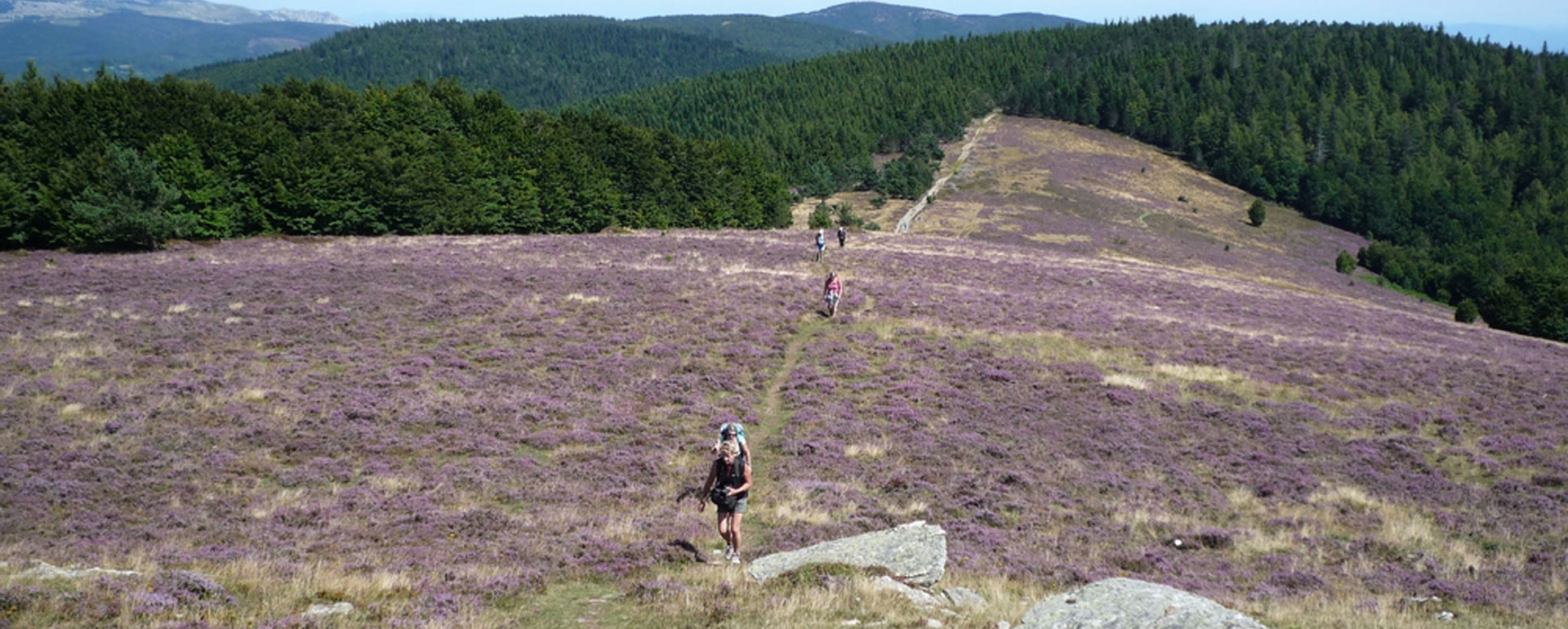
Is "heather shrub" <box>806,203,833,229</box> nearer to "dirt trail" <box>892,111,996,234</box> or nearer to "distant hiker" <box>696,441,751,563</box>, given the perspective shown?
"dirt trail" <box>892,111,996,234</box>

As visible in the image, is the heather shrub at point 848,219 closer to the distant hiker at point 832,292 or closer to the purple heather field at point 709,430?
the purple heather field at point 709,430

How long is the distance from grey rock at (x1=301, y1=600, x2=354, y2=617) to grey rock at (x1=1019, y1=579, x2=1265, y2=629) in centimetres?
816

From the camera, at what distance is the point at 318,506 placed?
14.8 m

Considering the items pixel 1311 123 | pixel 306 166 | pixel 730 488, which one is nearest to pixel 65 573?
pixel 730 488

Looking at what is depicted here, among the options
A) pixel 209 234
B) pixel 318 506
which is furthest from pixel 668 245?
pixel 318 506

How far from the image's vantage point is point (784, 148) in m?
A: 136

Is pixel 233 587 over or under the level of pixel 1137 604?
under

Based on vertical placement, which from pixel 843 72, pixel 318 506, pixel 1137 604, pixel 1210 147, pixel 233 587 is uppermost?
pixel 843 72

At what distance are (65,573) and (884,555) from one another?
10.7 m

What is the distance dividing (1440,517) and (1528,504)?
254cm

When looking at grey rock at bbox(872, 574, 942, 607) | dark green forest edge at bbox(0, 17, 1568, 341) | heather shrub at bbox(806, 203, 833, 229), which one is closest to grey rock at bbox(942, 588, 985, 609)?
grey rock at bbox(872, 574, 942, 607)

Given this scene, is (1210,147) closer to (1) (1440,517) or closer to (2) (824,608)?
(1) (1440,517)

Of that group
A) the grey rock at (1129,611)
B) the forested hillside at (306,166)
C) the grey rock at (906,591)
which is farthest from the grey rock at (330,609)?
the forested hillside at (306,166)

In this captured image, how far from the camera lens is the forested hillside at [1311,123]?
123 metres
